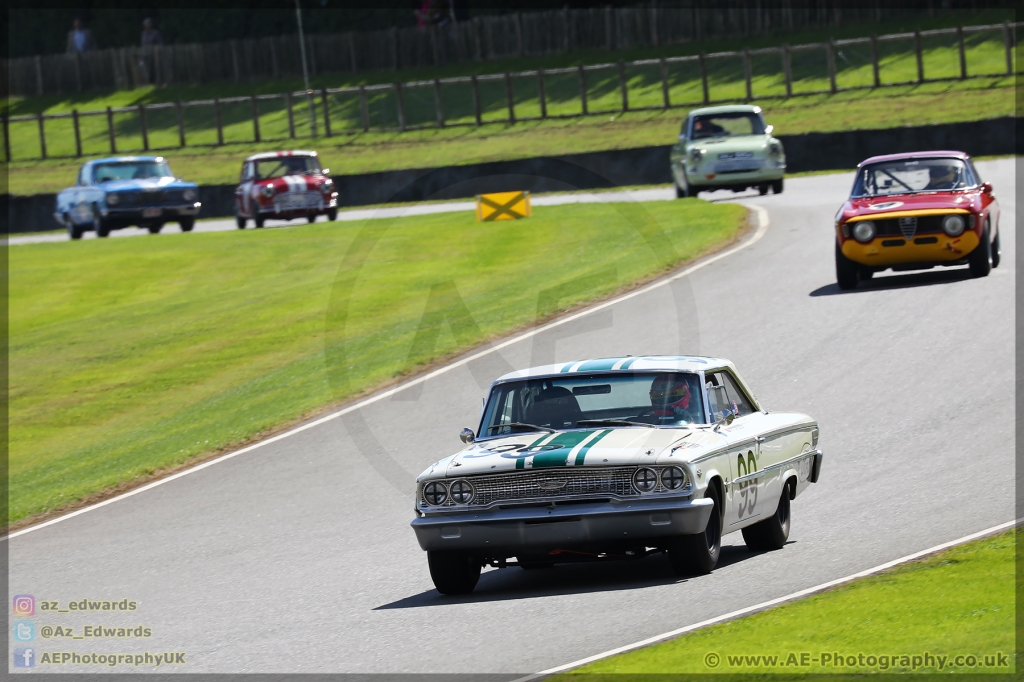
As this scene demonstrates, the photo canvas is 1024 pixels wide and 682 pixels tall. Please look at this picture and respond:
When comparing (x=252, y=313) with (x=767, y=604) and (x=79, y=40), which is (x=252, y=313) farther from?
(x=79, y=40)

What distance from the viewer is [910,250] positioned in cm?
1786

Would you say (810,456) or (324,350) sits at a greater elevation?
(810,456)

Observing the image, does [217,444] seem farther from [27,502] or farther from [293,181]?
[293,181]

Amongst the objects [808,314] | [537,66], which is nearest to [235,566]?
[808,314]

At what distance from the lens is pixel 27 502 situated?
14.0 m

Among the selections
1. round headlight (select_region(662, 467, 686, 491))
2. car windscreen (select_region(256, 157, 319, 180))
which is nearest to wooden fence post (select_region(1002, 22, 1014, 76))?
car windscreen (select_region(256, 157, 319, 180))

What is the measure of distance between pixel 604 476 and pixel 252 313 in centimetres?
1553

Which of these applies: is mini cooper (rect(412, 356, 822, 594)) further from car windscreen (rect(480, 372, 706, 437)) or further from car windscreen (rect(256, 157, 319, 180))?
car windscreen (rect(256, 157, 319, 180))

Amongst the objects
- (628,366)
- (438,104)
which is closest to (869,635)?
(628,366)

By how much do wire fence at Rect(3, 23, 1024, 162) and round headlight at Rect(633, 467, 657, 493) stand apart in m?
33.5

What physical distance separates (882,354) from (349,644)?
887 centimetres

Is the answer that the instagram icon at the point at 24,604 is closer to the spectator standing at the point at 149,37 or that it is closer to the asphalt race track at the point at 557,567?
the asphalt race track at the point at 557,567

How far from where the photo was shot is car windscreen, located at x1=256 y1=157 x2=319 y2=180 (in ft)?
109

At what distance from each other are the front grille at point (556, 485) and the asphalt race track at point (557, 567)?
1.83 feet
